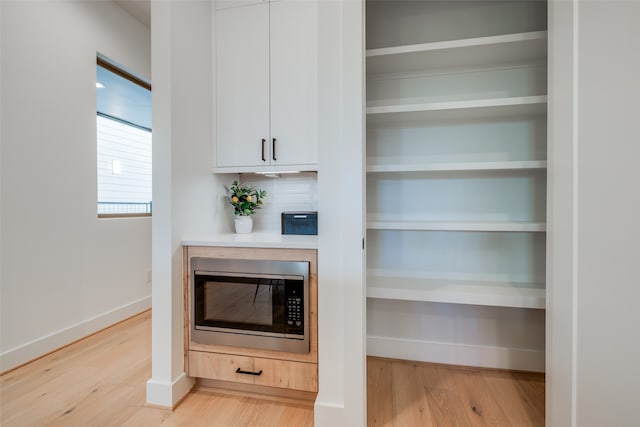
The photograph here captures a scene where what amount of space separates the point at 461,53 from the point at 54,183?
2.88m

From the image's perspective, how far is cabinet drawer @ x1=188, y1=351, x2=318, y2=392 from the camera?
159 centimetres

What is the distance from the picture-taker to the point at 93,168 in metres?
2.56

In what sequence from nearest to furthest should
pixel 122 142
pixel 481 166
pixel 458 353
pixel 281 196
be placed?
pixel 481 166 < pixel 458 353 < pixel 281 196 < pixel 122 142

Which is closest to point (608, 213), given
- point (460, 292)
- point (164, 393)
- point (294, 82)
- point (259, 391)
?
point (460, 292)

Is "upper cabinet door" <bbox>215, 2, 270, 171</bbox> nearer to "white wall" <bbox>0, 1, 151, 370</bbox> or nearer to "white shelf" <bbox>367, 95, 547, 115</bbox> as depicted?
"white shelf" <bbox>367, 95, 547, 115</bbox>

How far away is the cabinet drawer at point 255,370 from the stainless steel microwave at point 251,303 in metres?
0.08

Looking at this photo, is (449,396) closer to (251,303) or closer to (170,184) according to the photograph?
(251,303)

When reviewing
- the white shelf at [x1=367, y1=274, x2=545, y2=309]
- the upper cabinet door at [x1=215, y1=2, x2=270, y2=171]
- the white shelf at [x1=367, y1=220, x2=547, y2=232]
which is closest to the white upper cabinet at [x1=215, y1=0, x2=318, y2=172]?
the upper cabinet door at [x1=215, y1=2, x2=270, y2=171]

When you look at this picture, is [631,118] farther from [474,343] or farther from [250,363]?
[250,363]

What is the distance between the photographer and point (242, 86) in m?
2.01

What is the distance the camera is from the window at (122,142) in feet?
8.96

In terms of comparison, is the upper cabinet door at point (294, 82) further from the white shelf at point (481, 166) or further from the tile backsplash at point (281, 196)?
the white shelf at point (481, 166)

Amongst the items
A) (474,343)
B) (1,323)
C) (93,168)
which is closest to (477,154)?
(474,343)

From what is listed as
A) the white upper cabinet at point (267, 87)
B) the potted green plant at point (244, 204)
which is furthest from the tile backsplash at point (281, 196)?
the white upper cabinet at point (267, 87)
